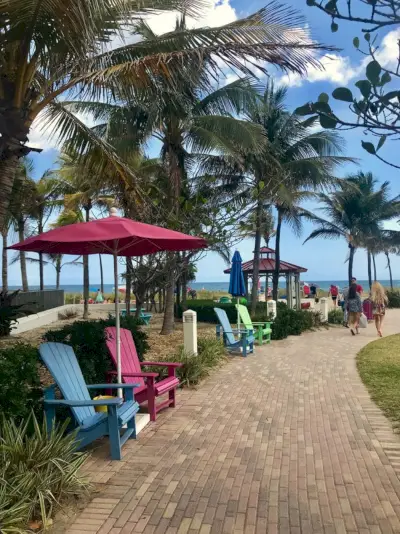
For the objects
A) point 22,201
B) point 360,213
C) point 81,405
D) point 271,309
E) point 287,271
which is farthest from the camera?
point 360,213

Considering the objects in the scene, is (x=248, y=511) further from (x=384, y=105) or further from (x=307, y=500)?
(x=384, y=105)

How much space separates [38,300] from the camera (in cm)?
1947

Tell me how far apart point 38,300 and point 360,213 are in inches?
830

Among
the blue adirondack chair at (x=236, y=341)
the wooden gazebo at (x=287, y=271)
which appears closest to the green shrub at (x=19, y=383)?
the blue adirondack chair at (x=236, y=341)

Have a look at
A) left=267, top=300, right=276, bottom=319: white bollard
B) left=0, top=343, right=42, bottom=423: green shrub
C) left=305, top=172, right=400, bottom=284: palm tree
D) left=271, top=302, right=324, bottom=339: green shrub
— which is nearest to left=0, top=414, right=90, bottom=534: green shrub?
left=0, top=343, right=42, bottom=423: green shrub

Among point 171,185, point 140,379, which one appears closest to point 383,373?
point 140,379

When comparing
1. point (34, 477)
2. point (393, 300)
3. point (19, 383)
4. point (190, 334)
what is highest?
point (19, 383)

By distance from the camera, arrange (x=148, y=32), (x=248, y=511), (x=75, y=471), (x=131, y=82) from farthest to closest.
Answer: (x=148, y=32)
(x=131, y=82)
(x=75, y=471)
(x=248, y=511)

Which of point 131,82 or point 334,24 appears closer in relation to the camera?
point 334,24

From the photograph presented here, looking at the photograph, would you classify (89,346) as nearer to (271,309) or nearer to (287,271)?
(271,309)

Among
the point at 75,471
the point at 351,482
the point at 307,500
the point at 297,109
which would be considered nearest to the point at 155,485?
the point at 75,471

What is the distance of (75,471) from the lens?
371cm

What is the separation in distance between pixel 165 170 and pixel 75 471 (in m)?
12.8

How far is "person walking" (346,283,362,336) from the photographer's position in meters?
15.4
